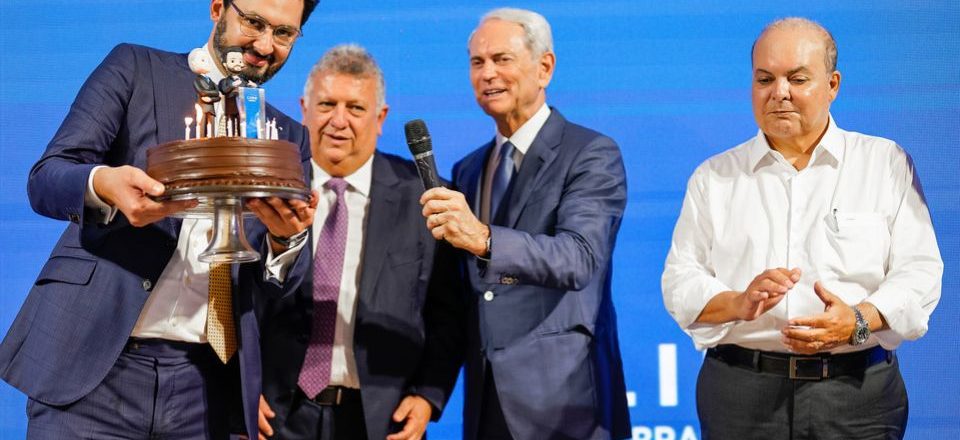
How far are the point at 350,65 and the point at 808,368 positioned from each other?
177 cm

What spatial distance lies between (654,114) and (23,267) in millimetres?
2431

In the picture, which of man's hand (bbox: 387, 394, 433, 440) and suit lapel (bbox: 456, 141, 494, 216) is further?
suit lapel (bbox: 456, 141, 494, 216)

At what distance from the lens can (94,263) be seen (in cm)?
241

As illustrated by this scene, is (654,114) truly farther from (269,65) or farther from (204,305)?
(204,305)

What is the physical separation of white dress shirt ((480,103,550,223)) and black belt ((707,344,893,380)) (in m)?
0.94

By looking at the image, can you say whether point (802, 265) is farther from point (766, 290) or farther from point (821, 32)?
point (821, 32)

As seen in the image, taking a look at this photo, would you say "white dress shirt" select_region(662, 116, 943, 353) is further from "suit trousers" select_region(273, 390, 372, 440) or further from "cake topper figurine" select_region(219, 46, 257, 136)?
"cake topper figurine" select_region(219, 46, 257, 136)

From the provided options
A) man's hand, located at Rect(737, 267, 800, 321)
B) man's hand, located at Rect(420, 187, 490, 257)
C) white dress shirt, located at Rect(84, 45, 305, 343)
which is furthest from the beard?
man's hand, located at Rect(737, 267, 800, 321)

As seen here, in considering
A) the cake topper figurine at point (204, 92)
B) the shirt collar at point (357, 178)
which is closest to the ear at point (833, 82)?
the shirt collar at point (357, 178)

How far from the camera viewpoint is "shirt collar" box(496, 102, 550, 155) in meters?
3.31

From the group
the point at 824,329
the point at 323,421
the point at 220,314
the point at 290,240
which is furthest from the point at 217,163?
the point at 824,329

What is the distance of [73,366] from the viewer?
94.2 inches

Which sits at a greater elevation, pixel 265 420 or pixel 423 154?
pixel 423 154

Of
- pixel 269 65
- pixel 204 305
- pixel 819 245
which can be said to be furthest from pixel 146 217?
pixel 819 245
